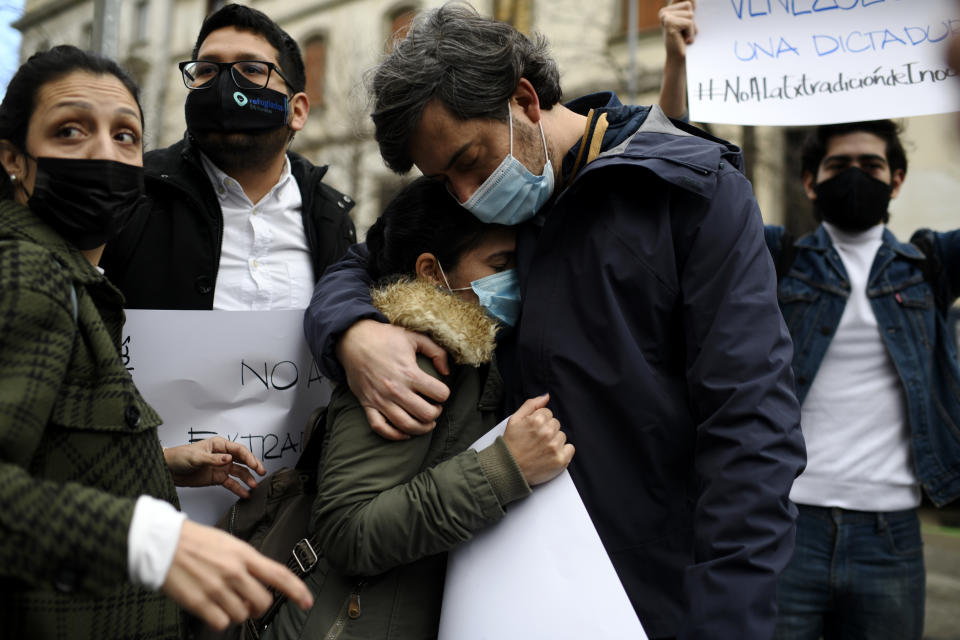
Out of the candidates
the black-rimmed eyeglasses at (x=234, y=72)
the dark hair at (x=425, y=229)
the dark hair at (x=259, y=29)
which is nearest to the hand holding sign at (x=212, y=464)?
the dark hair at (x=425, y=229)

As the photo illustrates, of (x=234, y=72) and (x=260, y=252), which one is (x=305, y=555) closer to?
(x=260, y=252)

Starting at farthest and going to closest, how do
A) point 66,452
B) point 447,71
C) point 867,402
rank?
point 867,402
point 447,71
point 66,452

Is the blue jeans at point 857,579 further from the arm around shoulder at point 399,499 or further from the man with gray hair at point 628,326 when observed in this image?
the arm around shoulder at point 399,499

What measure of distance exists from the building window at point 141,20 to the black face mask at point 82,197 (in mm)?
18624

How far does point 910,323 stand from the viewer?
2.76m

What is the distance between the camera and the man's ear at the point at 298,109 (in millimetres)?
2509

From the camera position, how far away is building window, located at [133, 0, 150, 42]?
17.8 metres

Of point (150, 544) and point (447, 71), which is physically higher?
point (447, 71)

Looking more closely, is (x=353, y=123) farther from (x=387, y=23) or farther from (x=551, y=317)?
(x=551, y=317)

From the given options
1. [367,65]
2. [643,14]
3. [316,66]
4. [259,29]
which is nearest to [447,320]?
[259,29]

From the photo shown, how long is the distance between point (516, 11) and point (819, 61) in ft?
40.4

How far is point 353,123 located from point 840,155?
8.80 m

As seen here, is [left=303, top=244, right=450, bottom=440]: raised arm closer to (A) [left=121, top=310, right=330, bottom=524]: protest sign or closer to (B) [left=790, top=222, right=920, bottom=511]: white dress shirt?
(A) [left=121, top=310, right=330, bottom=524]: protest sign

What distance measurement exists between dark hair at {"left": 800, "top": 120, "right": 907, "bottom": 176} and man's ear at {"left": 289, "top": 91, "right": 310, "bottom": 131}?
78.4 inches
